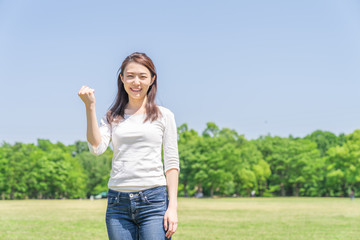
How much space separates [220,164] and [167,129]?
202ft

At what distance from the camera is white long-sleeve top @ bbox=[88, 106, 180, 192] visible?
9.23ft

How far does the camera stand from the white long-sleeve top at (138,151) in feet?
9.23

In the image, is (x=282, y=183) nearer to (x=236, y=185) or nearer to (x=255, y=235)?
(x=236, y=185)

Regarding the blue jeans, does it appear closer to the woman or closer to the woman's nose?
the woman

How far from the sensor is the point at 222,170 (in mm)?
63344

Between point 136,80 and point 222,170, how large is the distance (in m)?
61.2

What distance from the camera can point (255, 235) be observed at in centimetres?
1434

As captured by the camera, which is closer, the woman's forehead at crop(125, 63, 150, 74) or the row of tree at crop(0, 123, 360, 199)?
the woman's forehead at crop(125, 63, 150, 74)

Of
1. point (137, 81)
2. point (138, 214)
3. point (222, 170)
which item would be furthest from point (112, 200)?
point (222, 170)

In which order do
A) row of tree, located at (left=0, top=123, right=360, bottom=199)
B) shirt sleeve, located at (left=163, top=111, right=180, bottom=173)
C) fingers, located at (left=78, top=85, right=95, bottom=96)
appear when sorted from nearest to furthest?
fingers, located at (left=78, top=85, right=95, bottom=96)
shirt sleeve, located at (left=163, top=111, right=180, bottom=173)
row of tree, located at (left=0, top=123, right=360, bottom=199)

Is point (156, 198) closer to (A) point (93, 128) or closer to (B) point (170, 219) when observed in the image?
(B) point (170, 219)

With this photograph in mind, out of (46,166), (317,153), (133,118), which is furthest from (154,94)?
(317,153)

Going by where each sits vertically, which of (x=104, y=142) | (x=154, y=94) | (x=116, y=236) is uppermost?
(x=154, y=94)

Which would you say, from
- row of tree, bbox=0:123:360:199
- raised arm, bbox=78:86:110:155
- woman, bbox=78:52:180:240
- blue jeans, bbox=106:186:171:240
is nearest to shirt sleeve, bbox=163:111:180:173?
woman, bbox=78:52:180:240
